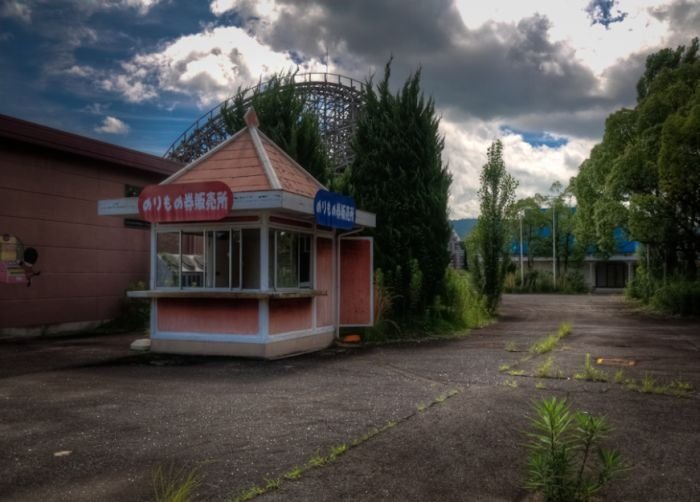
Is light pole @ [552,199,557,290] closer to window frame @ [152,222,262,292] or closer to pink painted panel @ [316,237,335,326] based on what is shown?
pink painted panel @ [316,237,335,326]

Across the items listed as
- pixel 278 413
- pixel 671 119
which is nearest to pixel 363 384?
pixel 278 413

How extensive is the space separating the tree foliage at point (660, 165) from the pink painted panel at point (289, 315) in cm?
1406

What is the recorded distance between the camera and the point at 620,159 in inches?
903

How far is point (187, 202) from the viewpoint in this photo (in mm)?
10164

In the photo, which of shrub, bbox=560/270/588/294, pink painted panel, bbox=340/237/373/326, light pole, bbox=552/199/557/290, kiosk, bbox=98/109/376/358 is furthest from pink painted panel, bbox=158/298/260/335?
light pole, bbox=552/199/557/290

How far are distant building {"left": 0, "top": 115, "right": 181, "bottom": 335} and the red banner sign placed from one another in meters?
4.84

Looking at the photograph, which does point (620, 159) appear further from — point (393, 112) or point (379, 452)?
point (379, 452)

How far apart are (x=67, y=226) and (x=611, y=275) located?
41881 millimetres

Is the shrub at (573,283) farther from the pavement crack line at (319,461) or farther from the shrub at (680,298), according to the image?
the pavement crack line at (319,461)

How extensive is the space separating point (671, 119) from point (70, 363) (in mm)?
18818

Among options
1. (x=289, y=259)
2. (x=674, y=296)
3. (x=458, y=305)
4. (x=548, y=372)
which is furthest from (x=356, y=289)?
(x=674, y=296)

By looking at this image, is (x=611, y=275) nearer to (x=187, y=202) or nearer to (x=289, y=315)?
(x=289, y=315)

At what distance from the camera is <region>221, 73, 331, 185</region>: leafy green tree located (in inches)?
620

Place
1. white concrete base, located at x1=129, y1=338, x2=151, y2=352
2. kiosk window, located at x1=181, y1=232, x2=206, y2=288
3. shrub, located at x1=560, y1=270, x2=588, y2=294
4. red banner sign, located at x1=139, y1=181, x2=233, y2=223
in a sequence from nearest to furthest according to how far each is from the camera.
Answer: red banner sign, located at x1=139, y1=181, x2=233, y2=223, kiosk window, located at x1=181, y1=232, x2=206, y2=288, white concrete base, located at x1=129, y1=338, x2=151, y2=352, shrub, located at x1=560, y1=270, x2=588, y2=294
